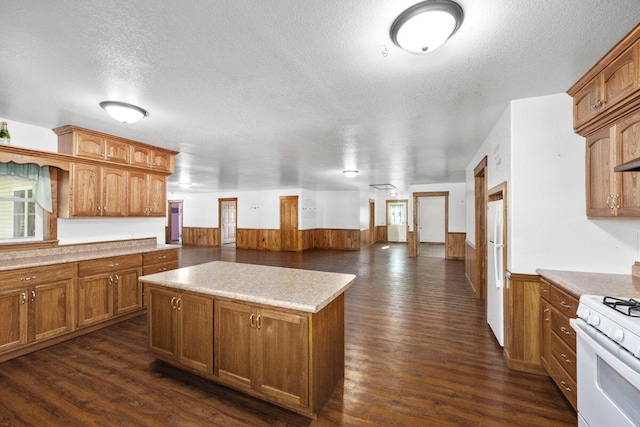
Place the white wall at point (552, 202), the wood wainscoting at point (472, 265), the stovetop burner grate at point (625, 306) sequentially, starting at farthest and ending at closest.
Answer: the wood wainscoting at point (472, 265)
the white wall at point (552, 202)
the stovetop burner grate at point (625, 306)

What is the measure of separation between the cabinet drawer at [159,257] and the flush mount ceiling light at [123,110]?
1.97 meters

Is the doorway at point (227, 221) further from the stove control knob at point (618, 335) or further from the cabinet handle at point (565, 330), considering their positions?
the stove control knob at point (618, 335)

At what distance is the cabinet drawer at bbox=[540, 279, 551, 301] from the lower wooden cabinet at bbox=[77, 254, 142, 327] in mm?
4557

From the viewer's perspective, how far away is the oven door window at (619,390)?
1193mm

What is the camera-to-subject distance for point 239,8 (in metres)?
1.41

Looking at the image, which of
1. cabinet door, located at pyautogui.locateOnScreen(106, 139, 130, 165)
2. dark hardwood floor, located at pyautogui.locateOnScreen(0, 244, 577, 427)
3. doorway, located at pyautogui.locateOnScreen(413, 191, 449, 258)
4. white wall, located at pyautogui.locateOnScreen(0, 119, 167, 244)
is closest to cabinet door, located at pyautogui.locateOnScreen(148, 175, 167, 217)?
white wall, located at pyautogui.locateOnScreen(0, 119, 167, 244)

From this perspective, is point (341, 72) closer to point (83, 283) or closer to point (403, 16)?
point (403, 16)

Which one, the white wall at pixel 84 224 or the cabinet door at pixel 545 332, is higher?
the white wall at pixel 84 224

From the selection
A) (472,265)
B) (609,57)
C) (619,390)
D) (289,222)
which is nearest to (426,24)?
(609,57)

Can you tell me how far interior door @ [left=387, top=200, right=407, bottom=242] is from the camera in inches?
520

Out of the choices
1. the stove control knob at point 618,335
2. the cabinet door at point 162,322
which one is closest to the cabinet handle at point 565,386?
the stove control knob at point 618,335

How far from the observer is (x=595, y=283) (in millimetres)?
2029

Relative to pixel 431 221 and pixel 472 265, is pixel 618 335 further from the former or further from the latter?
pixel 431 221

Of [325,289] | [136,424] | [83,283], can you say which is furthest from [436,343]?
[83,283]
